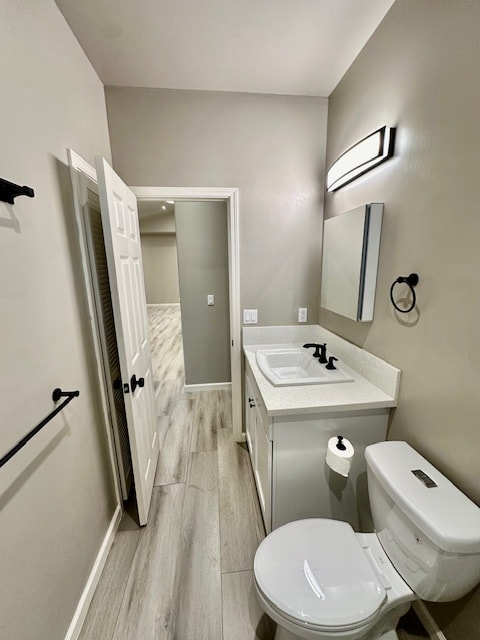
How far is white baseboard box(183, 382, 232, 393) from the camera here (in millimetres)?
3297

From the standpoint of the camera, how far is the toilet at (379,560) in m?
0.79

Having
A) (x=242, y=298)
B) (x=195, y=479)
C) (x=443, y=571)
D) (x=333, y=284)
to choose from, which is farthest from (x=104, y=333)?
(x=443, y=571)

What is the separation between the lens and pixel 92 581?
1.28 metres

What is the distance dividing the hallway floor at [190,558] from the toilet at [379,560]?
368mm

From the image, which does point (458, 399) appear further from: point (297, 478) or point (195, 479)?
point (195, 479)

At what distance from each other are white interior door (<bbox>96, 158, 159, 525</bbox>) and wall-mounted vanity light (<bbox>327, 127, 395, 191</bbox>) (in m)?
1.27

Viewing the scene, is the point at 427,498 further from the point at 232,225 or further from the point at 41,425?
the point at 232,225

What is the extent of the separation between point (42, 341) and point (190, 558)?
1.38m

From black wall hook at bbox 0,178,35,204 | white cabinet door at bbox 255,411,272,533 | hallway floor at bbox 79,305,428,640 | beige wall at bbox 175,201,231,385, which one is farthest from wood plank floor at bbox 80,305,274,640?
black wall hook at bbox 0,178,35,204

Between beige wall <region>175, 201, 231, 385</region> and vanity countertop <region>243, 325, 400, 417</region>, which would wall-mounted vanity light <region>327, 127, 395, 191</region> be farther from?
beige wall <region>175, 201, 231, 385</region>

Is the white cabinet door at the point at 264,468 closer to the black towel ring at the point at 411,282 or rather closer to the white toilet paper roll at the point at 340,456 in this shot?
the white toilet paper roll at the point at 340,456

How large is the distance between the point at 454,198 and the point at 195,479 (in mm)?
2212

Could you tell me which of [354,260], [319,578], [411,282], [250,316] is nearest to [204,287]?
[250,316]

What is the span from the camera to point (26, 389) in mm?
899
